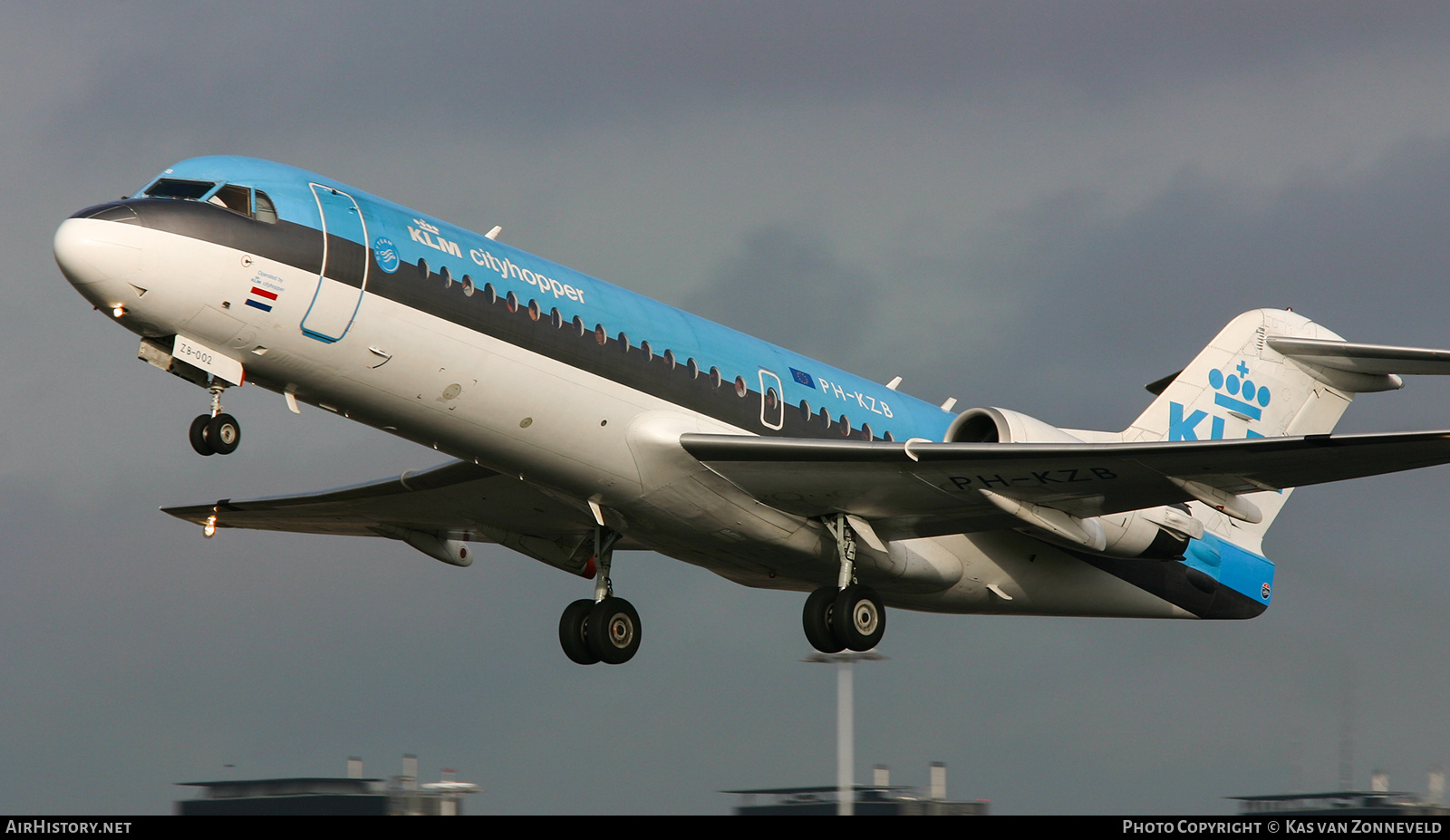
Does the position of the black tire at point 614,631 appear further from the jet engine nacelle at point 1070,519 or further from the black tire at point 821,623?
the jet engine nacelle at point 1070,519

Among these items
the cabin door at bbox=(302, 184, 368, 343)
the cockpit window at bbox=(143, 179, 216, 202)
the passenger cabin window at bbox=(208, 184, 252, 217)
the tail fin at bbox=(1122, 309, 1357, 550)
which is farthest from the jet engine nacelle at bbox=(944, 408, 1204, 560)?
the cockpit window at bbox=(143, 179, 216, 202)

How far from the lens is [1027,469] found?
739 inches

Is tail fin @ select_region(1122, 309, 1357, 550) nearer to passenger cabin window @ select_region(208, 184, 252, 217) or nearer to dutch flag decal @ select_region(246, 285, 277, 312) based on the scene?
dutch flag decal @ select_region(246, 285, 277, 312)

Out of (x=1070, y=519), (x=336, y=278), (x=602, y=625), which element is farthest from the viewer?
(x=602, y=625)

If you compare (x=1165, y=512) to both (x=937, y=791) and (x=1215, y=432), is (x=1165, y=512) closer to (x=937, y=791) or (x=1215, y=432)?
(x=1215, y=432)

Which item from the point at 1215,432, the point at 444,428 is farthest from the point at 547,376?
the point at 1215,432

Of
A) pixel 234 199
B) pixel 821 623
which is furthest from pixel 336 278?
pixel 821 623

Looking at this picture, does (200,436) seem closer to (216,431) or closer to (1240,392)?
(216,431)

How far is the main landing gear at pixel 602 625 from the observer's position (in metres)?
21.4

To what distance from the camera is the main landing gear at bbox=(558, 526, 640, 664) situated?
21375 millimetres

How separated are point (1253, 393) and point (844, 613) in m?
9.13

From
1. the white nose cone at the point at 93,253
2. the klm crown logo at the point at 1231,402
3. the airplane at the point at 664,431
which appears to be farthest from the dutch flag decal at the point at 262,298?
the klm crown logo at the point at 1231,402

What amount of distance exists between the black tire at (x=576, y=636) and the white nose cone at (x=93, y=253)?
8281 millimetres

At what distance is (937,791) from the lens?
138 feet
